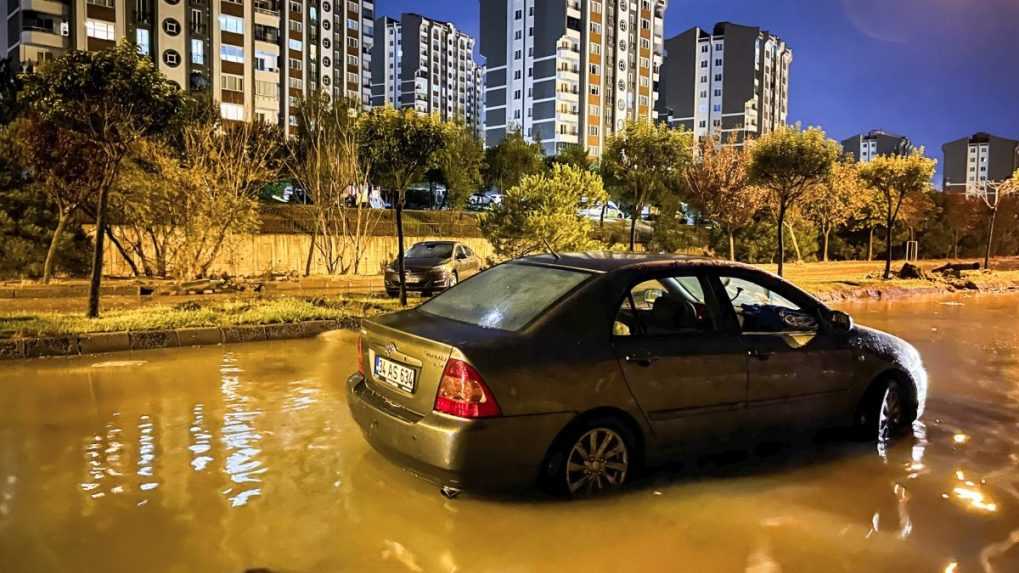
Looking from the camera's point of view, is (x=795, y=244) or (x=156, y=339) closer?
(x=156, y=339)

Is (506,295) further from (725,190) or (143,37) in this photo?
(143,37)

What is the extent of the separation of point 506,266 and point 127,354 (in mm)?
6101

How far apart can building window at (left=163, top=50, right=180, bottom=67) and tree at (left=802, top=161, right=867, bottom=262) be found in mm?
44467

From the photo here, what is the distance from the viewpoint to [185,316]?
10609 mm

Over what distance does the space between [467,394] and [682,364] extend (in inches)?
56.4

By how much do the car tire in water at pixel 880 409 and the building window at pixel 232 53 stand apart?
58.5 m

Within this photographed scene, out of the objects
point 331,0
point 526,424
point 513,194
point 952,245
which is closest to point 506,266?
point 526,424

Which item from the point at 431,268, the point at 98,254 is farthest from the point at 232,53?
the point at 98,254

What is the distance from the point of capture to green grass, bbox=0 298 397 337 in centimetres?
944

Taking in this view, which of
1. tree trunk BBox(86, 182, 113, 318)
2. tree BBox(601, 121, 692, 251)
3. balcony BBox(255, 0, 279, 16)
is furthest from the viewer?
balcony BBox(255, 0, 279, 16)

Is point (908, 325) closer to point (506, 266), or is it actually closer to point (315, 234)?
point (506, 266)

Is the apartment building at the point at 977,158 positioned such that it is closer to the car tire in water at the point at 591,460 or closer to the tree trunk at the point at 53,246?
the tree trunk at the point at 53,246

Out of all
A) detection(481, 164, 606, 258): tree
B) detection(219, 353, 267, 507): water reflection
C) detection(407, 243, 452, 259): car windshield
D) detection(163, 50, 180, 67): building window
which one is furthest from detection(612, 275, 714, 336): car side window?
detection(163, 50, 180, 67): building window

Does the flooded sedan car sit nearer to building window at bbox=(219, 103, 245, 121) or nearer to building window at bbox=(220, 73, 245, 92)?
building window at bbox=(219, 103, 245, 121)
